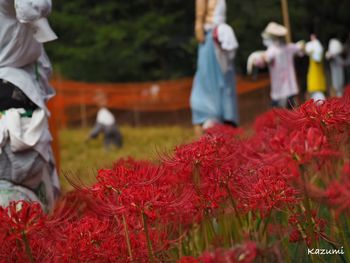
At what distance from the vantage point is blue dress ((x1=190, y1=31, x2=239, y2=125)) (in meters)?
4.64

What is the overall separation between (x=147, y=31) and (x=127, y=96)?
2.00 meters

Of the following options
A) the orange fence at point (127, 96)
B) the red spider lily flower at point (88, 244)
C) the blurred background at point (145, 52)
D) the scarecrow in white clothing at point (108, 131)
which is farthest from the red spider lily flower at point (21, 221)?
the orange fence at point (127, 96)

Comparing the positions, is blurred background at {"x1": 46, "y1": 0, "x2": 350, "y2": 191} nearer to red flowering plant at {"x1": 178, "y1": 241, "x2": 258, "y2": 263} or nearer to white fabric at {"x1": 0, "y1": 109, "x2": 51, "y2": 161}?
white fabric at {"x1": 0, "y1": 109, "x2": 51, "y2": 161}

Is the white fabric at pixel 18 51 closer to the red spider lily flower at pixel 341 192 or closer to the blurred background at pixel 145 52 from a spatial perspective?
the red spider lily flower at pixel 341 192

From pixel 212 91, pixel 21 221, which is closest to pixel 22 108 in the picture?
pixel 21 221

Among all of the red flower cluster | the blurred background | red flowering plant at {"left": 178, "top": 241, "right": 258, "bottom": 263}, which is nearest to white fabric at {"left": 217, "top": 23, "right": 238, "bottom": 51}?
the red flower cluster

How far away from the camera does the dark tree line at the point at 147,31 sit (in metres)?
12.4

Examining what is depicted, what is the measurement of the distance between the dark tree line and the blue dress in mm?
7316

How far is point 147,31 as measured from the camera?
41.3 feet

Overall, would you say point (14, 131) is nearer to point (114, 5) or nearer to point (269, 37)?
point (269, 37)

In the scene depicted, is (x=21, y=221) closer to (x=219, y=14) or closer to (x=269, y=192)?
(x=269, y=192)

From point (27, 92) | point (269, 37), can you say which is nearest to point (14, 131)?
point (27, 92)

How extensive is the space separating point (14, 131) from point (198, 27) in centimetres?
253

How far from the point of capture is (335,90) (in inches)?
384
